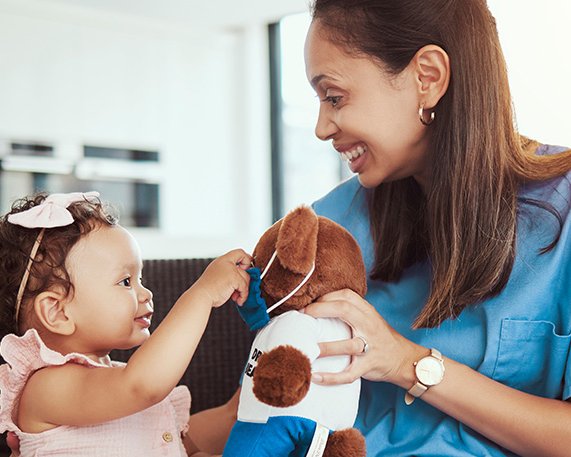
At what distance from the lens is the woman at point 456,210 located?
3.86 feet

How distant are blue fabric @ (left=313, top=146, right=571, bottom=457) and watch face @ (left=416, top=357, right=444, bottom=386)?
0.18ft

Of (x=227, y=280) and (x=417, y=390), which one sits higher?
(x=227, y=280)

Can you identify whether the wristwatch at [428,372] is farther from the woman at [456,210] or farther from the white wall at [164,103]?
the white wall at [164,103]

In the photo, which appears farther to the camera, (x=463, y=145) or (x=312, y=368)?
(x=463, y=145)

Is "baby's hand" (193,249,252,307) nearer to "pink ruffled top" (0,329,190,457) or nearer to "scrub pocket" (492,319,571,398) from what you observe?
"pink ruffled top" (0,329,190,457)

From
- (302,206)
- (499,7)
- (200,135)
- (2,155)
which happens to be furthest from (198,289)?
(200,135)

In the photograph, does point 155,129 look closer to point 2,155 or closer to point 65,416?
point 2,155

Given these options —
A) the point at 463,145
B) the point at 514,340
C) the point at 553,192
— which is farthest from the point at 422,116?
the point at 514,340

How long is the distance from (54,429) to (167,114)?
453 centimetres

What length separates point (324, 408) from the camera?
1.01 meters

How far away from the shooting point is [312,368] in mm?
999

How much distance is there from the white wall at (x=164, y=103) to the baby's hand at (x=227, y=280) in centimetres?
390

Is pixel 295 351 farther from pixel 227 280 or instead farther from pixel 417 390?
pixel 417 390

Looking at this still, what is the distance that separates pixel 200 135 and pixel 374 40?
450cm
